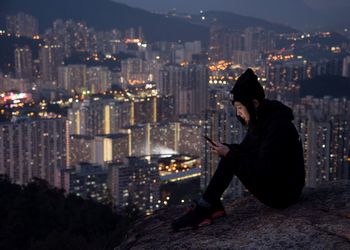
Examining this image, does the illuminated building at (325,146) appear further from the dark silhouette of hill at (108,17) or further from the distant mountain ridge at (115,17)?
the dark silhouette of hill at (108,17)

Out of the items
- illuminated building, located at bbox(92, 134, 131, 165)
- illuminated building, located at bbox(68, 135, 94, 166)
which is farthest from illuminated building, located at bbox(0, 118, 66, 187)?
illuminated building, located at bbox(92, 134, 131, 165)

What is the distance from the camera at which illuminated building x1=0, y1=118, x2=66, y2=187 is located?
1169 centimetres

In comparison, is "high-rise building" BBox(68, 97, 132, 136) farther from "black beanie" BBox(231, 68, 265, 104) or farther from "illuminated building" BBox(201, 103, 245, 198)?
"black beanie" BBox(231, 68, 265, 104)

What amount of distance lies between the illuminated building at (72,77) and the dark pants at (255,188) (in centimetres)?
1894

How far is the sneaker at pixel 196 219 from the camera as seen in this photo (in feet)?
4.54

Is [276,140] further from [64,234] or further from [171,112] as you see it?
[171,112]

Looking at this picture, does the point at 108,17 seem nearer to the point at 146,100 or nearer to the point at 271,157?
the point at 146,100

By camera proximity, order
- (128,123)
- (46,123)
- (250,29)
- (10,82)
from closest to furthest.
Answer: (46,123), (128,123), (10,82), (250,29)

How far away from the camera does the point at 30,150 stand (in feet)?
39.2

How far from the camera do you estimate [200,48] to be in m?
26.7

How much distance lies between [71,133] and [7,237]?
9.46 m

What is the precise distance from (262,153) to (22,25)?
26402 millimetres

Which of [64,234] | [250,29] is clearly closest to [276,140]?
[64,234]

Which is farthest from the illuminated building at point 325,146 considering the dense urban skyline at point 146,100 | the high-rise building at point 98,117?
the high-rise building at point 98,117
